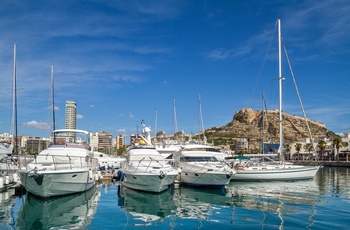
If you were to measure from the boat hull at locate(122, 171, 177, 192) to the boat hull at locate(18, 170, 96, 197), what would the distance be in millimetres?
3813

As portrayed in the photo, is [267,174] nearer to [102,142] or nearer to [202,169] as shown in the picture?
[202,169]

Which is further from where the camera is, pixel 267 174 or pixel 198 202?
pixel 267 174

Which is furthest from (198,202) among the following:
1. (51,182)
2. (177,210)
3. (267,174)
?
(267,174)

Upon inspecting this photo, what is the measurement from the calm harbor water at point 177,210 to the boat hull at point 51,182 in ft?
1.75

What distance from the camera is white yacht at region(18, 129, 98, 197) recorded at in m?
19.3

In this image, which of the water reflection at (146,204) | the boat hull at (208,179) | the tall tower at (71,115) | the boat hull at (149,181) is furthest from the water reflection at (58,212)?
the tall tower at (71,115)

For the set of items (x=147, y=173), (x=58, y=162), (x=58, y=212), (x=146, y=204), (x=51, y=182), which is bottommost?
(x=146, y=204)

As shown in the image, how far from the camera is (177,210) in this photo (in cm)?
1803

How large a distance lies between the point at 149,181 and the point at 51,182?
6579 mm

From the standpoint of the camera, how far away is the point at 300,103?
3891 centimetres

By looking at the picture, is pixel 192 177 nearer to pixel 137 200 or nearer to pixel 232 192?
pixel 232 192

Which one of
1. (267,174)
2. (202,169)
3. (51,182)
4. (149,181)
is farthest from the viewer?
(267,174)

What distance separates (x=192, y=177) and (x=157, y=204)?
789 centimetres

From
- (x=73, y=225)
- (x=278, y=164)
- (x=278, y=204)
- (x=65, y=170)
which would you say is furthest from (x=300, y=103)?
(x=73, y=225)
